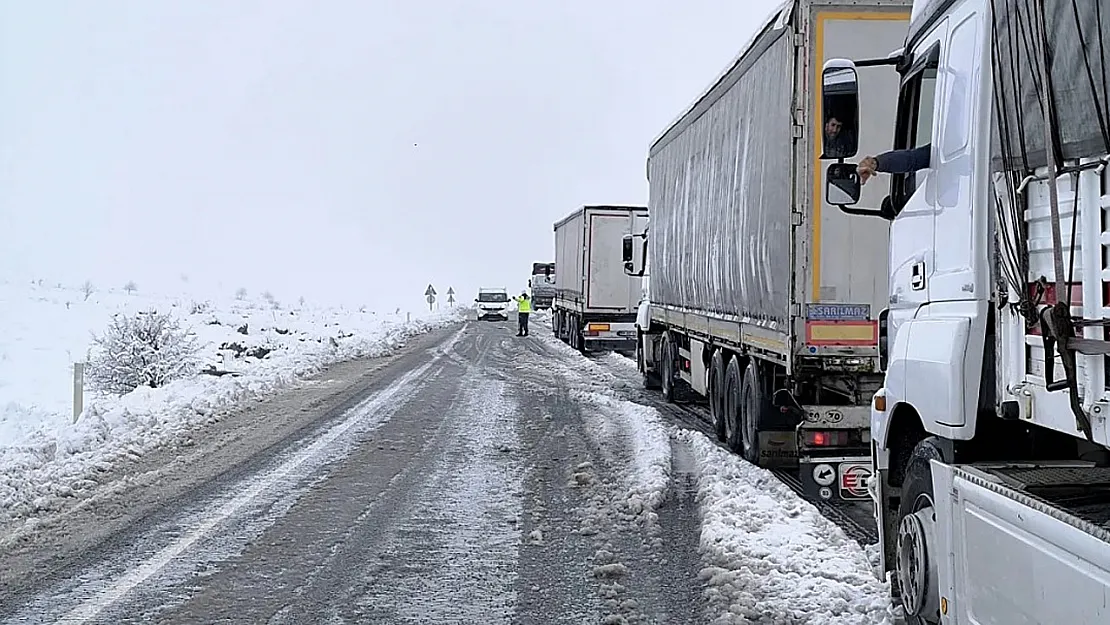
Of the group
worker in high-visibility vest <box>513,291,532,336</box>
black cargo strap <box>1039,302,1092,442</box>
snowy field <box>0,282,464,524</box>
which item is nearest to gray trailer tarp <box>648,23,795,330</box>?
black cargo strap <box>1039,302,1092,442</box>

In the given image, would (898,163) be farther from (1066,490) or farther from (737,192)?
(737,192)

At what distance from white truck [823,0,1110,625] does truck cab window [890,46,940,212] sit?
14 mm

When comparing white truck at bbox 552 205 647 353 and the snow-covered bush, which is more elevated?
white truck at bbox 552 205 647 353

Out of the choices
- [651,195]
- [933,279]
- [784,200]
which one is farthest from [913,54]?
[651,195]

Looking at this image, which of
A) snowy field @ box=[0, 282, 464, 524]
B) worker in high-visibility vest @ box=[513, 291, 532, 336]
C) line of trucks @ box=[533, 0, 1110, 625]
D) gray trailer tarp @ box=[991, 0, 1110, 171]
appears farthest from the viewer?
worker in high-visibility vest @ box=[513, 291, 532, 336]

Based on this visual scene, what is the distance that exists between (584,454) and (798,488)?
273cm

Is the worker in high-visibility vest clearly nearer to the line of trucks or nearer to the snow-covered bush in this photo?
the snow-covered bush

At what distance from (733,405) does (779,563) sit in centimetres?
453

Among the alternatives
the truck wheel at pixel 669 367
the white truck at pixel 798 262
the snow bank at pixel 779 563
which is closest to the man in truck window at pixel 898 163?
the white truck at pixel 798 262

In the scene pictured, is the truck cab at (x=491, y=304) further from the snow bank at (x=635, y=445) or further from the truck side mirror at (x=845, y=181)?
the truck side mirror at (x=845, y=181)

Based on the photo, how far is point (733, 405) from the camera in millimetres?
11250

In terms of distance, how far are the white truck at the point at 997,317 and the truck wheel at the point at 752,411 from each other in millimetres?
4220

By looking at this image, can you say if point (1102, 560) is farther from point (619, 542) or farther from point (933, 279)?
point (619, 542)

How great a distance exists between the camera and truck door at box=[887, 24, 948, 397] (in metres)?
4.98
